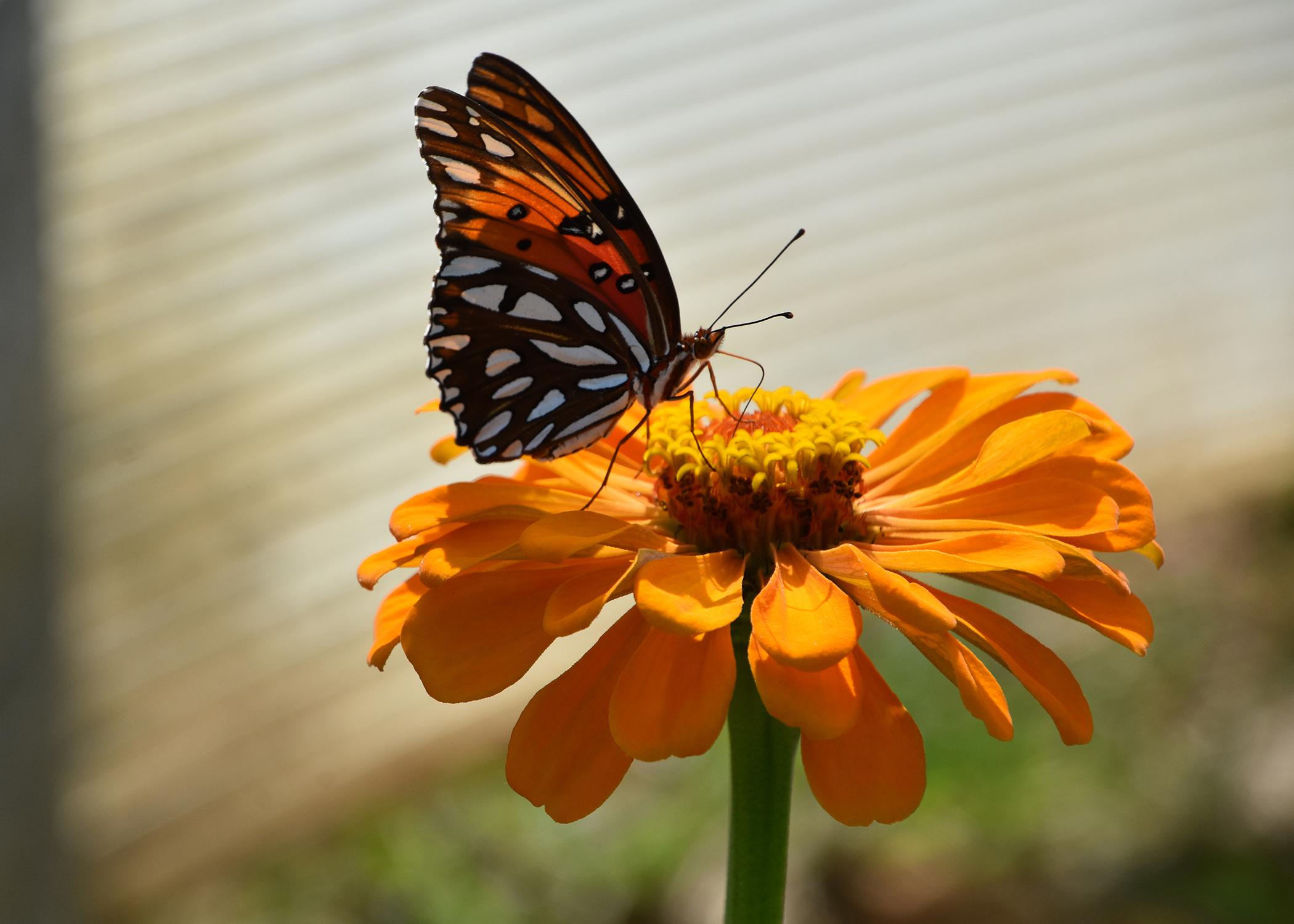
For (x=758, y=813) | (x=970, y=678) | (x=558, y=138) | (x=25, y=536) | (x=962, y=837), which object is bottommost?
(x=962, y=837)

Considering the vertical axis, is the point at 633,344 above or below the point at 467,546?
above

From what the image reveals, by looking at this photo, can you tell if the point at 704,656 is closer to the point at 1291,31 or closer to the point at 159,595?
the point at 159,595

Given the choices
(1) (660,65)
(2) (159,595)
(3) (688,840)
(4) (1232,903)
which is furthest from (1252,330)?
(2) (159,595)

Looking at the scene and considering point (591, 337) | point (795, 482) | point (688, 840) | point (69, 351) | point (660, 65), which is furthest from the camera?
point (660, 65)

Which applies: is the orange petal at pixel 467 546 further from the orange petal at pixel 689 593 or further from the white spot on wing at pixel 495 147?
the white spot on wing at pixel 495 147

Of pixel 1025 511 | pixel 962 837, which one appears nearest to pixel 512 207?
pixel 1025 511

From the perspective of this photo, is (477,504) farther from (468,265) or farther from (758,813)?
(758,813)

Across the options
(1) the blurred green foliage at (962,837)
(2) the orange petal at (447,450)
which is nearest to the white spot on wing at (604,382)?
(2) the orange petal at (447,450)
